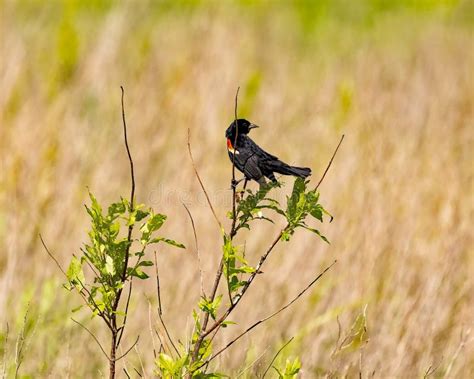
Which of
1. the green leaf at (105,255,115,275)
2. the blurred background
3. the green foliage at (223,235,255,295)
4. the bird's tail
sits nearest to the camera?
the bird's tail

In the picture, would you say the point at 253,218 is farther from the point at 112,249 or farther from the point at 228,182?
the point at 228,182

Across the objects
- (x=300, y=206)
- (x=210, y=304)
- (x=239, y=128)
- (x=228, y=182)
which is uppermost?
(x=228, y=182)

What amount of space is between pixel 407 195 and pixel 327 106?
1.88 meters

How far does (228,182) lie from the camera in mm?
4719

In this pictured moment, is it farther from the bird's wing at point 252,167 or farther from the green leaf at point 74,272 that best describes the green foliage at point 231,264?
the green leaf at point 74,272

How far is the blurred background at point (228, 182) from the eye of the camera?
124 inches

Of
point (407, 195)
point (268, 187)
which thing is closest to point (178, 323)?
point (407, 195)

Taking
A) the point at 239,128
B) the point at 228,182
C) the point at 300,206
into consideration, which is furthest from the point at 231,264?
the point at 228,182

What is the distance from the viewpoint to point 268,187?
1649mm

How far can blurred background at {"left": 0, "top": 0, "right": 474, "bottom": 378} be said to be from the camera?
3145mm

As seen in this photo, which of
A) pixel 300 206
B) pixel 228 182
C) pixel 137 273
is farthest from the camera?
pixel 228 182

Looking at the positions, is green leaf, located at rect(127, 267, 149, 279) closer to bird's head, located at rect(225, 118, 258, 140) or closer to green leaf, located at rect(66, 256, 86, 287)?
green leaf, located at rect(66, 256, 86, 287)

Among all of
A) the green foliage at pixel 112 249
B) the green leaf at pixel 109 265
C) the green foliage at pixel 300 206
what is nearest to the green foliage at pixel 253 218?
the green foliage at pixel 300 206

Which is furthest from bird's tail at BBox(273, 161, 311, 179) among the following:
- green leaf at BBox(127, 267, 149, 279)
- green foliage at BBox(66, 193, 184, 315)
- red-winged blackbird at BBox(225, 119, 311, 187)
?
green leaf at BBox(127, 267, 149, 279)
